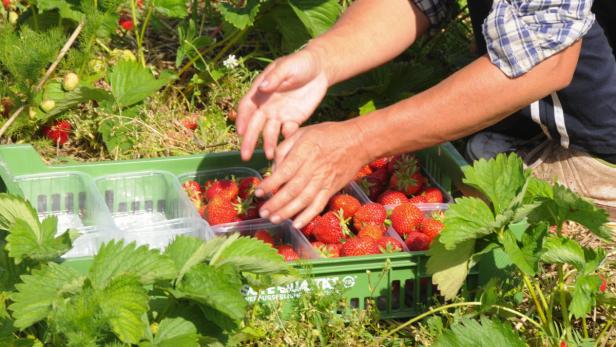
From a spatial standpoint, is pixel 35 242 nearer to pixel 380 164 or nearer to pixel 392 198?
pixel 392 198

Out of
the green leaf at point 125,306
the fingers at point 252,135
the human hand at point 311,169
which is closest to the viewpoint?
the green leaf at point 125,306

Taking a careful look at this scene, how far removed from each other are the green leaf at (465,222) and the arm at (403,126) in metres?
0.28

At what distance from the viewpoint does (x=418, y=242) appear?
2.40 metres

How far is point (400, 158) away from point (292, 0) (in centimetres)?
68

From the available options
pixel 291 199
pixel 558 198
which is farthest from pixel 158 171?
pixel 558 198

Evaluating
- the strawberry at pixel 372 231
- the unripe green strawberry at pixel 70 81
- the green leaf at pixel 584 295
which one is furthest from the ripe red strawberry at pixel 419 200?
the unripe green strawberry at pixel 70 81

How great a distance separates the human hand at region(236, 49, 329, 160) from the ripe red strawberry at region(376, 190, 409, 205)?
1.08 ft

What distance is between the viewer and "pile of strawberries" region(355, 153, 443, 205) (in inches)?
106

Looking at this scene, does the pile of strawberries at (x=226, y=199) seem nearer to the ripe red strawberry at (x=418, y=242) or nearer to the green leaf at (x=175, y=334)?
the ripe red strawberry at (x=418, y=242)

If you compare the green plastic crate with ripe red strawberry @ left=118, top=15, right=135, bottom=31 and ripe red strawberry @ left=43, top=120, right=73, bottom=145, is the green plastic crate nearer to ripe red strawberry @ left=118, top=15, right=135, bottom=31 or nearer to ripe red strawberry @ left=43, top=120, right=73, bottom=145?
ripe red strawberry @ left=43, top=120, right=73, bottom=145

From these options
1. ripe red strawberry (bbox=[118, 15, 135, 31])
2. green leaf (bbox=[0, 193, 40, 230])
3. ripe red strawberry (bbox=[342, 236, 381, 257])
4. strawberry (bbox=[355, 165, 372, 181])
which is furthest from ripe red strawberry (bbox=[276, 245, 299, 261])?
ripe red strawberry (bbox=[118, 15, 135, 31])

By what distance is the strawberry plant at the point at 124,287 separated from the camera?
1708 millimetres

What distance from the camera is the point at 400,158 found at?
2.81 metres

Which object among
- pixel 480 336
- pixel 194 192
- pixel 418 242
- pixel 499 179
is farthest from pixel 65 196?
pixel 480 336
